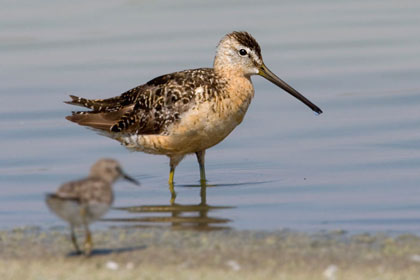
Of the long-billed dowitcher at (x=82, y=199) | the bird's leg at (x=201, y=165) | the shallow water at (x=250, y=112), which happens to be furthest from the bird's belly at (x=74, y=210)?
the bird's leg at (x=201, y=165)

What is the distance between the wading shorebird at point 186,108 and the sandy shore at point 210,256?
7.10 ft

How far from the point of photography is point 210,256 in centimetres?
688

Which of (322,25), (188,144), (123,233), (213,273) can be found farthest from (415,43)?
(213,273)

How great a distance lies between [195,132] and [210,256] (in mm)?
3077

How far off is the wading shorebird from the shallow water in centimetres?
47

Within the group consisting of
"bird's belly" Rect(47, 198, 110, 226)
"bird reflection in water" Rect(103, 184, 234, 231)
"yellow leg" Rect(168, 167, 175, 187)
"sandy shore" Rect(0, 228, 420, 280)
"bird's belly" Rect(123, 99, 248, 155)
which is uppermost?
"bird's belly" Rect(123, 99, 248, 155)

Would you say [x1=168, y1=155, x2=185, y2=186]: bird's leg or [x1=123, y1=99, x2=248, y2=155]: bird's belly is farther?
[x1=168, y1=155, x2=185, y2=186]: bird's leg

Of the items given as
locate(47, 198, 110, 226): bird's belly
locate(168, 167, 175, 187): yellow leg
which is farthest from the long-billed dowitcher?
locate(168, 167, 175, 187): yellow leg

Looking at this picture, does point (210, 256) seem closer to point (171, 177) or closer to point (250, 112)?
point (171, 177)

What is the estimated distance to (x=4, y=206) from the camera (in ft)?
30.8

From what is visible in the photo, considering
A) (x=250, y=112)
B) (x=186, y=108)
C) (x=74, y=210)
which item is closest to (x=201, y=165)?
(x=186, y=108)

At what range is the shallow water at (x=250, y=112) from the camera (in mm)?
9164

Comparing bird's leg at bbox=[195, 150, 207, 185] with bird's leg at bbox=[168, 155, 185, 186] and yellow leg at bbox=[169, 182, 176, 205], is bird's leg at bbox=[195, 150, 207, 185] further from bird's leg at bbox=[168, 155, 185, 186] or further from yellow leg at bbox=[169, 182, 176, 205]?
yellow leg at bbox=[169, 182, 176, 205]

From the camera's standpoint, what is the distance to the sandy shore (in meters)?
6.46
